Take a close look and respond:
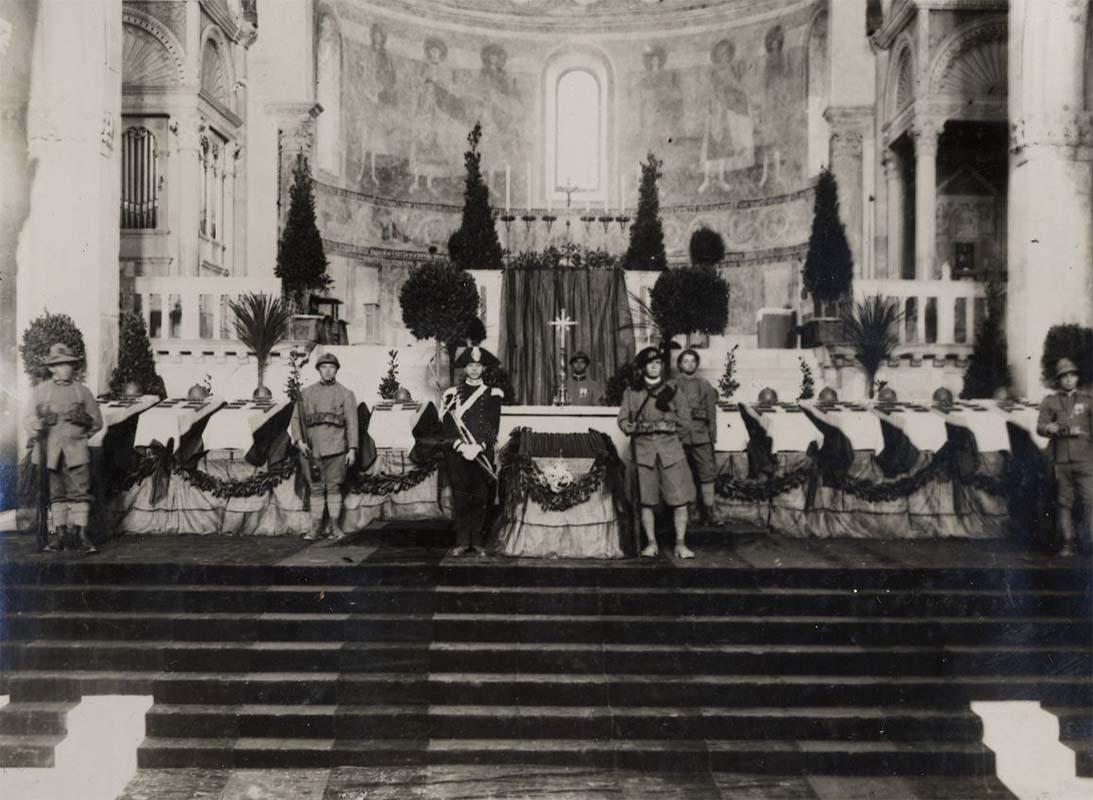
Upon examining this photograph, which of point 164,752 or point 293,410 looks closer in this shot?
point 164,752

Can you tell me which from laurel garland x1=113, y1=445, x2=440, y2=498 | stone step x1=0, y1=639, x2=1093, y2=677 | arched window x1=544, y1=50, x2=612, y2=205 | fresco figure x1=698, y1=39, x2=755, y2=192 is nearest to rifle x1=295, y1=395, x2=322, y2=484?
laurel garland x1=113, y1=445, x2=440, y2=498

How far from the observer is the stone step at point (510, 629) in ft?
22.1

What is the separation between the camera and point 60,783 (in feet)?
19.1

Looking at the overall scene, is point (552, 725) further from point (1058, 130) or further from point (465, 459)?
point (1058, 130)

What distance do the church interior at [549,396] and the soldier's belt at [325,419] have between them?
85 millimetres

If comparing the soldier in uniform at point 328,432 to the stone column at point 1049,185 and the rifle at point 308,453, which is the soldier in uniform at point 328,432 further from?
the stone column at point 1049,185

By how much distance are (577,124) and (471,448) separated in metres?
17.1

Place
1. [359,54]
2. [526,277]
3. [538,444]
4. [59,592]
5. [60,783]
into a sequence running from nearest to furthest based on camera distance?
1. [60,783]
2. [59,592]
3. [538,444]
4. [526,277]
5. [359,54]

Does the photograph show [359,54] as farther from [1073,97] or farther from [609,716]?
[609,716]

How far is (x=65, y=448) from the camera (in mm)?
8188

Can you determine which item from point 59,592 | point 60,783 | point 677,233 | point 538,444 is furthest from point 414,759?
point 677,233

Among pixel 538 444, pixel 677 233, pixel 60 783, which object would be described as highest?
pixel 677 233

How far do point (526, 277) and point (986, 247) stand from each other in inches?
316

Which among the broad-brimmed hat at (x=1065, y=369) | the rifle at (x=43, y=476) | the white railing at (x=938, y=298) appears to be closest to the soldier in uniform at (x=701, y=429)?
the broad-brimmed hat at (x=1065, y=369)
